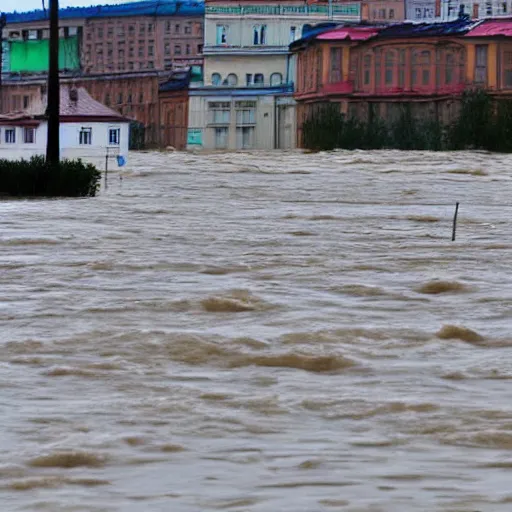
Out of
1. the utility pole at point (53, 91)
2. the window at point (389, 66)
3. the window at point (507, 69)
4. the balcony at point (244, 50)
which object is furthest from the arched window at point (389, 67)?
the utility pole at point (53, 91)

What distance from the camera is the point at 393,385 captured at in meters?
8.90

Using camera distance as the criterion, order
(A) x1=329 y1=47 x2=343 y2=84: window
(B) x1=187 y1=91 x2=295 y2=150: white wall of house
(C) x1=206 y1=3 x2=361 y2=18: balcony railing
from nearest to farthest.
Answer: (A) x1=329 y1=47 x2=343 y2=84: window < (B) x1=187 y1=91 x2=295 y2=150: white wall of house < (C) x1=206 y1=3 x2=361 y2=18: balcony railing

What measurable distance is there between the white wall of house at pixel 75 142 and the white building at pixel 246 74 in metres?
42.9

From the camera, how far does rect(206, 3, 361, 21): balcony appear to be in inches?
3767

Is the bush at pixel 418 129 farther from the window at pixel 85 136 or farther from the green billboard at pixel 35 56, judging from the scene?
the green billboard at pixel 35 56

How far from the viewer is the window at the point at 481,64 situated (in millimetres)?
76688

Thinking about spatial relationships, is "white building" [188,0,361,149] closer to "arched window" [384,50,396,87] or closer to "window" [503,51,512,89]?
"arched window" [384,50,396,87]

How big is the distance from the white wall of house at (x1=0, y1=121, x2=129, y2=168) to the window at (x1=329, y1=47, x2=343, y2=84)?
103ft

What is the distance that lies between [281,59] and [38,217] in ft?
241

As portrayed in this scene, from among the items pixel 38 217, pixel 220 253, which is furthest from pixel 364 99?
pixel 220 253

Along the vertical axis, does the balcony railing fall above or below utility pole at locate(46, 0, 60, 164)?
above

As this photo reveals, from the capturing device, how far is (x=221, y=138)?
3718 inches

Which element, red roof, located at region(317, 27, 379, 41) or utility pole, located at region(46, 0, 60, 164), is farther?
red roof, located at region(317, 27, 379, 41)

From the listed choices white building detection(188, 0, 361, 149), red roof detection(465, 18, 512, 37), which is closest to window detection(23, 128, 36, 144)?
red roof detection(465, 18, 512, 37)
